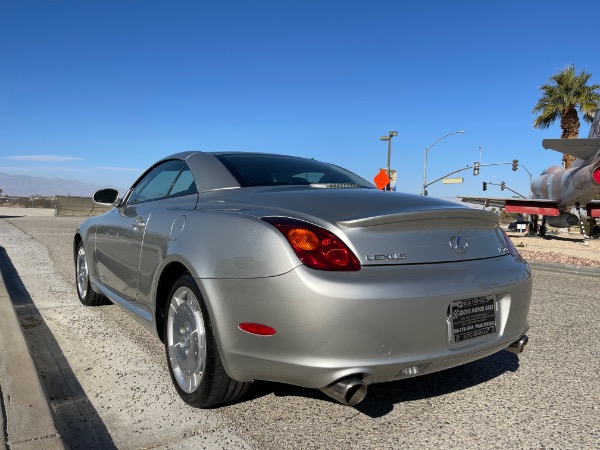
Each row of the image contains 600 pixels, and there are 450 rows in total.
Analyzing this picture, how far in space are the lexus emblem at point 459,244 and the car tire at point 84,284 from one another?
11.5ft

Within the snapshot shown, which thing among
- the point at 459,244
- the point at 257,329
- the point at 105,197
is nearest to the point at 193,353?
the point at 257,329

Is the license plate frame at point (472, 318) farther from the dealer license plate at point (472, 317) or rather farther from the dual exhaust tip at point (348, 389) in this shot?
the dual exhaust tip at point (348, 389)

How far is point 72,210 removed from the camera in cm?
2742

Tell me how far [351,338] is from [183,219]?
4.14 ft

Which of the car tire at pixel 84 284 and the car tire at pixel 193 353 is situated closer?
the car tire at pixel 193 353

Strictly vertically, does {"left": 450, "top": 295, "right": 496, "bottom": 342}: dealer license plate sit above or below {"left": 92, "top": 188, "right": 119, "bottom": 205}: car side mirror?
below

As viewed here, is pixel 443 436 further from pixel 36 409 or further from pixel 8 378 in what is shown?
pixel 8 378

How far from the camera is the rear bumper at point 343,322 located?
2059 millimetres

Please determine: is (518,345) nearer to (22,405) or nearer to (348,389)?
(348,389)

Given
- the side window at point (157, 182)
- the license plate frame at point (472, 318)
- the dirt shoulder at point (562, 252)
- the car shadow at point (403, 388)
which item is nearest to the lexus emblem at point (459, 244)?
the license plate frame at point (472, 318)

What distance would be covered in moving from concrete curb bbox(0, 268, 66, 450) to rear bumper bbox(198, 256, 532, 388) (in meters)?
0.84

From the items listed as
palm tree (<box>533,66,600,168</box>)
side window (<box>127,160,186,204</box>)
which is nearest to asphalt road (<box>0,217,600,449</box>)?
side window (<box>127,160,186,204</box>)

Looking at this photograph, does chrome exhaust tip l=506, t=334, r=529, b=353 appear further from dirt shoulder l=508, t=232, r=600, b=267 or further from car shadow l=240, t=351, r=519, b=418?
dirt shoulder l=508, t=232, r=600, b=267

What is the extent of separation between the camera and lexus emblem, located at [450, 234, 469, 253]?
95.1 inches
